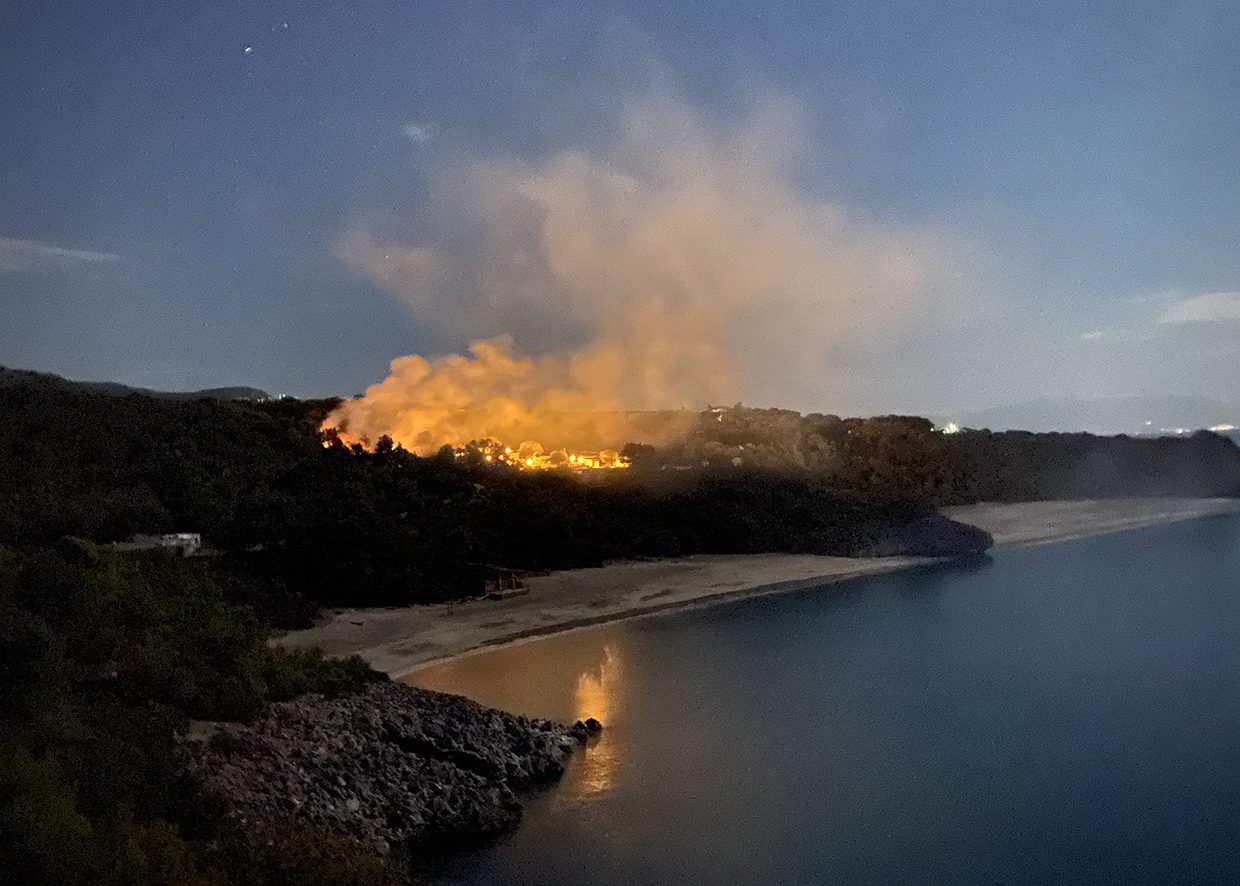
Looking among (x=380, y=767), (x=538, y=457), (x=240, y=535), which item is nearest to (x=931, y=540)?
(x=538, y=457)

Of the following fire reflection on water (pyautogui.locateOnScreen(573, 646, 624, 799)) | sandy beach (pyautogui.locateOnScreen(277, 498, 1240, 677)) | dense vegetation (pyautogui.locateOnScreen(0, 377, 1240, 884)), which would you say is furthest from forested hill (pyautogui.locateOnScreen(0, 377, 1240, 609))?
fire reflection on water (pyautogui.locateOnScreen(573, 646, 624, 799))

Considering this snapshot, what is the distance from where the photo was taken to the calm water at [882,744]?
16.8m

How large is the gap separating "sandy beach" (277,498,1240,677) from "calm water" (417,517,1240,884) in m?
1.45

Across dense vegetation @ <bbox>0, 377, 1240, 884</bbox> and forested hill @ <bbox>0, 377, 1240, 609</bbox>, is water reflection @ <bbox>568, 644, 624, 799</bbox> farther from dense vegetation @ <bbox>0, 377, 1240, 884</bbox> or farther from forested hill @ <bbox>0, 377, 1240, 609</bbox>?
forested hill @ <bbox>0, 377, 1240, 609</bbox>

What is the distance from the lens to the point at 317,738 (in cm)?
1655

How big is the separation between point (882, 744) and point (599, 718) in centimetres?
583

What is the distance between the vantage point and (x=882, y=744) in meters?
22.8

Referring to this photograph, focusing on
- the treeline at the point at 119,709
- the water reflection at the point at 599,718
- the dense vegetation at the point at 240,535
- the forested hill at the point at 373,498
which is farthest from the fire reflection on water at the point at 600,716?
the forested hill at the point at 373,498

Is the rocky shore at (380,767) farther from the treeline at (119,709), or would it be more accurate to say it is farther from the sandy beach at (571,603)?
the sandy beach at (571,603)

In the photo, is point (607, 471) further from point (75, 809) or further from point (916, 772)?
point (75, 809)

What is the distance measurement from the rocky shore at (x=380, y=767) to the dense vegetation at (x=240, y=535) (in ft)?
2.42

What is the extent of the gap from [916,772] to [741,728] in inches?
159

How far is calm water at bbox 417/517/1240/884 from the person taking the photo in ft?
55.3

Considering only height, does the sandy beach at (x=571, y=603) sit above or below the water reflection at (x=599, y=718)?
above
